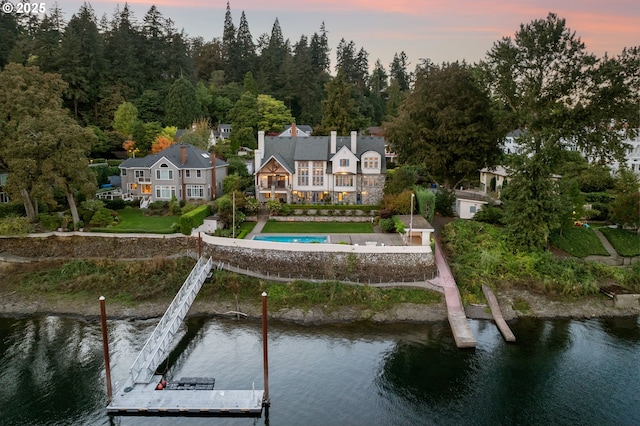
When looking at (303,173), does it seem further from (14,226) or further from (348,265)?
(14,226)

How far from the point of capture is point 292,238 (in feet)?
121

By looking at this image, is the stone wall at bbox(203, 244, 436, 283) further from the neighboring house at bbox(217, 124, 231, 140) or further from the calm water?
the neighboring house at bbox(217, 124, 231, 140)

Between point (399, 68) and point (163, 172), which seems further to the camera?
point (399, 68)

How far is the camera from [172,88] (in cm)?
7050

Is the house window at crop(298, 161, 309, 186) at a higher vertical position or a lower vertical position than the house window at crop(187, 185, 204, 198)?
higher

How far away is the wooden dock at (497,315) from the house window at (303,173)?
20.9m

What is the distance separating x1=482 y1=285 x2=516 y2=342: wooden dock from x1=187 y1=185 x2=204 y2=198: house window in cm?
2740

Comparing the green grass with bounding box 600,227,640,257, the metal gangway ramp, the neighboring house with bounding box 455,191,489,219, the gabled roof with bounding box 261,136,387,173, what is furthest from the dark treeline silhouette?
the metal gangway ramp

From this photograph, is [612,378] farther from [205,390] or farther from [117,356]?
[117,356]

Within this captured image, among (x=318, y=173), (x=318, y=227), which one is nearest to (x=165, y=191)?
(x=318, y=173)

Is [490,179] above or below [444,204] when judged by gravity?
above

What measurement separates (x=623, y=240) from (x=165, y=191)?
1558 inches

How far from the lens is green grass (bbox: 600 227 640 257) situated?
1409 inches

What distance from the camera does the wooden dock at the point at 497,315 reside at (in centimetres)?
2599
